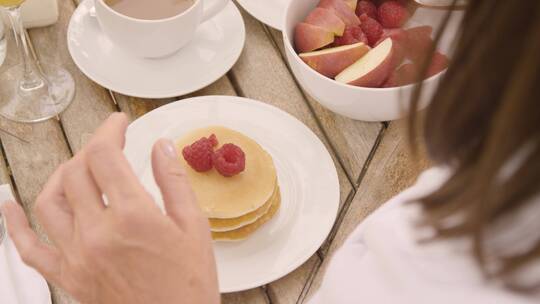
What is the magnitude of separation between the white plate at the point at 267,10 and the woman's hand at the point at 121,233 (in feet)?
1.54

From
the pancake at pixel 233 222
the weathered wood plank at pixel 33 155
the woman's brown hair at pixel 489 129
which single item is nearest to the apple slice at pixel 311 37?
the pancake at pixel 233 222

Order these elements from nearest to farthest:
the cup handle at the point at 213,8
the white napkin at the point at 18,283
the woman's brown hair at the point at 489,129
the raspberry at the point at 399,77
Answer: the woman's brown hair at the point at 489,129 → the white napkin at the point at 18,283 → the raspberry at the point at 399,77 → the cup handle at the point at 213,8

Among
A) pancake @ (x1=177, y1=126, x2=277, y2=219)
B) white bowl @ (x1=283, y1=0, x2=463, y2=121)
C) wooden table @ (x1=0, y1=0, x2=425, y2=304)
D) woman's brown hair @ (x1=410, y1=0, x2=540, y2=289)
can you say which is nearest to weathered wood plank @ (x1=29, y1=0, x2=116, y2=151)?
wooden table @ (x1=0, y1=0, x2=425, y2=304)

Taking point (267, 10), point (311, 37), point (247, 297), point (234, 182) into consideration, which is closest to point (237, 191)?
point (234, 182)

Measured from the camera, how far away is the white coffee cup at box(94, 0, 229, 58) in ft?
2.95

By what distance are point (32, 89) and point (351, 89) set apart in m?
0.44

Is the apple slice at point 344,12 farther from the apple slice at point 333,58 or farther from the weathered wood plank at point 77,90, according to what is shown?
the weathered wood plank at point 77,90

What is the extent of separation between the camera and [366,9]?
948mm

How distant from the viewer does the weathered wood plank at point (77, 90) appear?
3.06 feet

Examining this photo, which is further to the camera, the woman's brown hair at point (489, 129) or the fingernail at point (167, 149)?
the fingernail at point (167, 149)

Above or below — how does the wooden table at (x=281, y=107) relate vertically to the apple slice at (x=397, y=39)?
below

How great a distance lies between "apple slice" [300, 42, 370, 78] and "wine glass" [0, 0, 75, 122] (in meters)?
0.34

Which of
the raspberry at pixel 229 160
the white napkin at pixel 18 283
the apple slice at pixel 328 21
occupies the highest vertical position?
the apple slice at pixel 328 21

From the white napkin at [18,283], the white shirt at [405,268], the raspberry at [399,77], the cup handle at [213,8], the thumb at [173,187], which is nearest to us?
the white shirt at [405,268]
